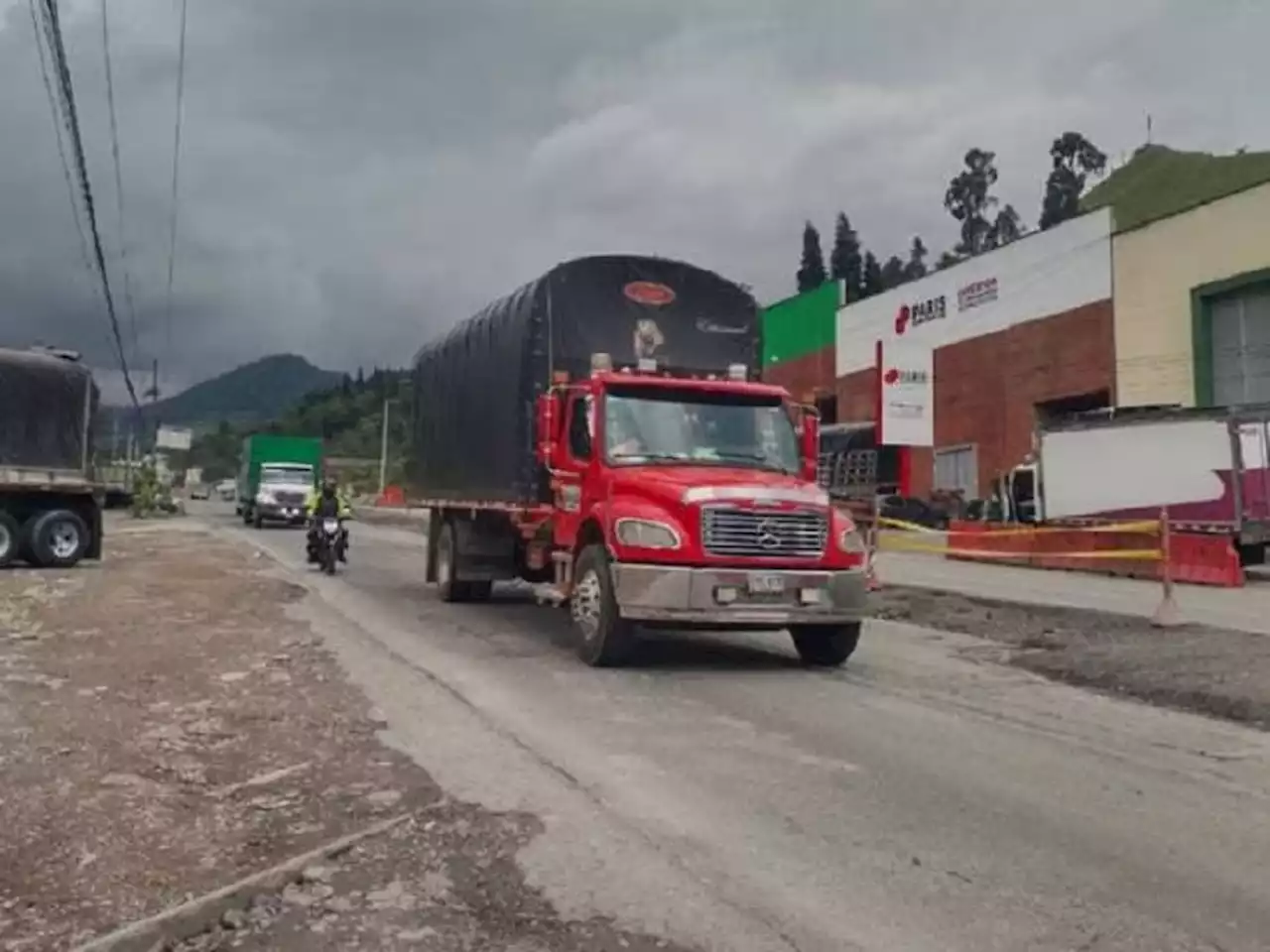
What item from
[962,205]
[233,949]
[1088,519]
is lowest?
[233,949]

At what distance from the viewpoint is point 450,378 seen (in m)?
17.1

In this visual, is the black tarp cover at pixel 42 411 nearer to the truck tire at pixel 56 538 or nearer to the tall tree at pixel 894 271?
the truck tire at pixel 56 538

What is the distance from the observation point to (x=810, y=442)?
12477mm

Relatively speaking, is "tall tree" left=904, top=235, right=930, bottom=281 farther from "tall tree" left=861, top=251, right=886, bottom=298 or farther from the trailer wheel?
the trailer wheel

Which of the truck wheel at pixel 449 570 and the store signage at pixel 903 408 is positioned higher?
the store signage at pixel 903 408

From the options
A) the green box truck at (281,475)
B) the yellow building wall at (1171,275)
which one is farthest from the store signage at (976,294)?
the green box truck at (281,475)

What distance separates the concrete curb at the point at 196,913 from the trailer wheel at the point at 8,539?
67.6 feet

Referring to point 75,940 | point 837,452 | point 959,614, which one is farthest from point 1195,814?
point 837,452

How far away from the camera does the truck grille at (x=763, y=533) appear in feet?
35.0

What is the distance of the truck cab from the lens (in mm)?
10641

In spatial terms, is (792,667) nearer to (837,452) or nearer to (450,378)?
(450,378)

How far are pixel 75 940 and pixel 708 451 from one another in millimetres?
7872

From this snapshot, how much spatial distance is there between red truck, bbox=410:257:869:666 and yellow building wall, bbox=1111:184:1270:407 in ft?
84.8

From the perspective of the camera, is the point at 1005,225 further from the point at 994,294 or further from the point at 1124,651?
the point at 1124,651
